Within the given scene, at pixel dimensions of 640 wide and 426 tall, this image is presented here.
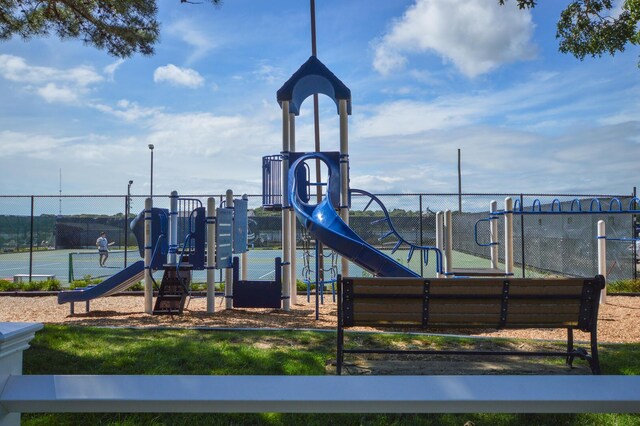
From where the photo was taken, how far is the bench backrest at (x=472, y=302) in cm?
491

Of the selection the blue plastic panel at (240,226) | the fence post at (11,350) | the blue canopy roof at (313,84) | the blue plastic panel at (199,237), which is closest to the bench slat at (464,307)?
the fence post at (11,350)

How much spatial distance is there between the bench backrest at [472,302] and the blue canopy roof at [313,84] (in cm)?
677

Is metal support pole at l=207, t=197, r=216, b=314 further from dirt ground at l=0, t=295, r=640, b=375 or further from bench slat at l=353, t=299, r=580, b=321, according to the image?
bench slat at l=353, t=299, r=580, b=321

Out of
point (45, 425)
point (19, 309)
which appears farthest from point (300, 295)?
point (45, 425)

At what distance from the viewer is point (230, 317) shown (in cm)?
949

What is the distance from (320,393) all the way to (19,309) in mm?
11313

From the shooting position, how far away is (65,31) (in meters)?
9.84

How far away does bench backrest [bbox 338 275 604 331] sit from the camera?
16.1 feet

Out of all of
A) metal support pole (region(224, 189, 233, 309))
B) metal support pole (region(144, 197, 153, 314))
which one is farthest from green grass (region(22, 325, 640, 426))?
metal support pole (region(224, 189, 233, 309))

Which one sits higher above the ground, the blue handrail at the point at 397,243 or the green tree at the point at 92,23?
the green tree at the point at 92,23

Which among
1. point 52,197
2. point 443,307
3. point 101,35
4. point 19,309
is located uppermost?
point 101,35

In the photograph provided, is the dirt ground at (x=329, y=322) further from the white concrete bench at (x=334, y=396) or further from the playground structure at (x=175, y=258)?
the white concrete bench at (x=334, y=396)

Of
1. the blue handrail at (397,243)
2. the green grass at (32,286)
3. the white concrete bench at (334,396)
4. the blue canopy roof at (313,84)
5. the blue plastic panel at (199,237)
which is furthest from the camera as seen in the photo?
the green grass at (32,286)

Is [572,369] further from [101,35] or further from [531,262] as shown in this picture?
[531,262]
